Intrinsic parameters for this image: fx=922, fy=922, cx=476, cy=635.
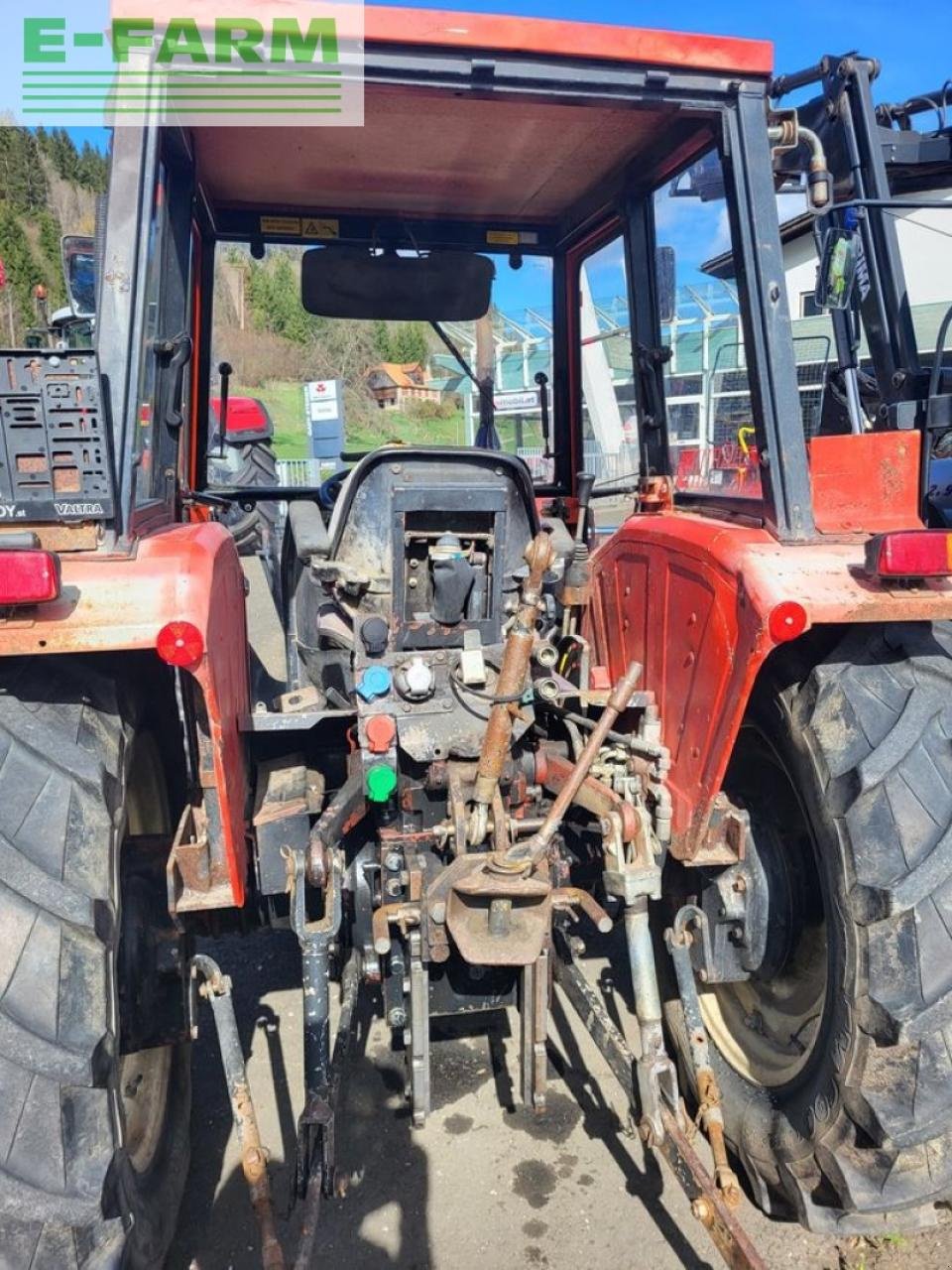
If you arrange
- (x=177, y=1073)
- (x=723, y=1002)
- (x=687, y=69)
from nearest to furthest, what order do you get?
(x=687, y=69)
(x=177, y=1073)
(x=723, y=1002)

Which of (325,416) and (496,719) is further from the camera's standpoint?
(325,416)

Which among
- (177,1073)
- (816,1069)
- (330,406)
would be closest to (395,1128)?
(177,1073)

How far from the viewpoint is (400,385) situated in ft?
11.2

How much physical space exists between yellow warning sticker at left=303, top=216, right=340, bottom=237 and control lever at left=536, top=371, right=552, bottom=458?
3.00 feet

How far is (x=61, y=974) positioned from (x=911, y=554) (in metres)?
1.74

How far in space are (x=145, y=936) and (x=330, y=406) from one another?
6.70 ft

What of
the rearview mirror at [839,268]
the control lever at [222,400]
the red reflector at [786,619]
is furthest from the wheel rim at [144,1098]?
the rearview mirror at [839,268]

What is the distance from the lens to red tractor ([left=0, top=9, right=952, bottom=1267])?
1717 millimetres

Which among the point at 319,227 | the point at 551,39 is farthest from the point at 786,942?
the point at 319,227

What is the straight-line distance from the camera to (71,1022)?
60.7 inches

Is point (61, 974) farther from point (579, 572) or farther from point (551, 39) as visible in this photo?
point (551, 39)

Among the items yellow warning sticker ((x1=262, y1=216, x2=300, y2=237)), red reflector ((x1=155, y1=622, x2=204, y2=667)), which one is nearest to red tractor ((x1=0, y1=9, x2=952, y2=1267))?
red reflector ((x1=155, y1=622, x2=204, y2=667))

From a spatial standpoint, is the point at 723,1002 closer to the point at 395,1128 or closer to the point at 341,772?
the point at 395,1128

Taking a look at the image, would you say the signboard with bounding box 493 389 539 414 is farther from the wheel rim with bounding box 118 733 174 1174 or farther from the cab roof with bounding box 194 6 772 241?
the wheel rim with bounding box 118 733 174 1174
